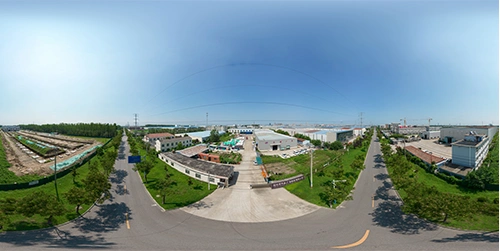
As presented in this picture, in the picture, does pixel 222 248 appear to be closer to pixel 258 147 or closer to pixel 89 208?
pixel 89 208

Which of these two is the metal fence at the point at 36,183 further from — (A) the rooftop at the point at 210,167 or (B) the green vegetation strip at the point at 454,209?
(B) the green vegetation strip at the point at 454,209

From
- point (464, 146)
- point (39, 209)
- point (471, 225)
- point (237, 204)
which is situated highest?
point (464, 146)

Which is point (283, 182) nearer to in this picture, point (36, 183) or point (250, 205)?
point (250, 205)

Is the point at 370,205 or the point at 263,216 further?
the point at 370,205

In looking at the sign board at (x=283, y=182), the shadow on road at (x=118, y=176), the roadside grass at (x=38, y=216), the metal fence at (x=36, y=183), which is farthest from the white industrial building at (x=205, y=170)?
the metal fence at (x=36, y=183)

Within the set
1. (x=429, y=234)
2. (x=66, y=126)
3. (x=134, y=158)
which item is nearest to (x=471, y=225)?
(x=429, y=234)

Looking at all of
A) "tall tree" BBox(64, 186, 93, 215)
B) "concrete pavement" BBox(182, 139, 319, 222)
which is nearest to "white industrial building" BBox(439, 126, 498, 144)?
"concrete pavement" BBox(182, 139, 319, 222)

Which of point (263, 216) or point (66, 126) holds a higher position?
point (66, 126)
